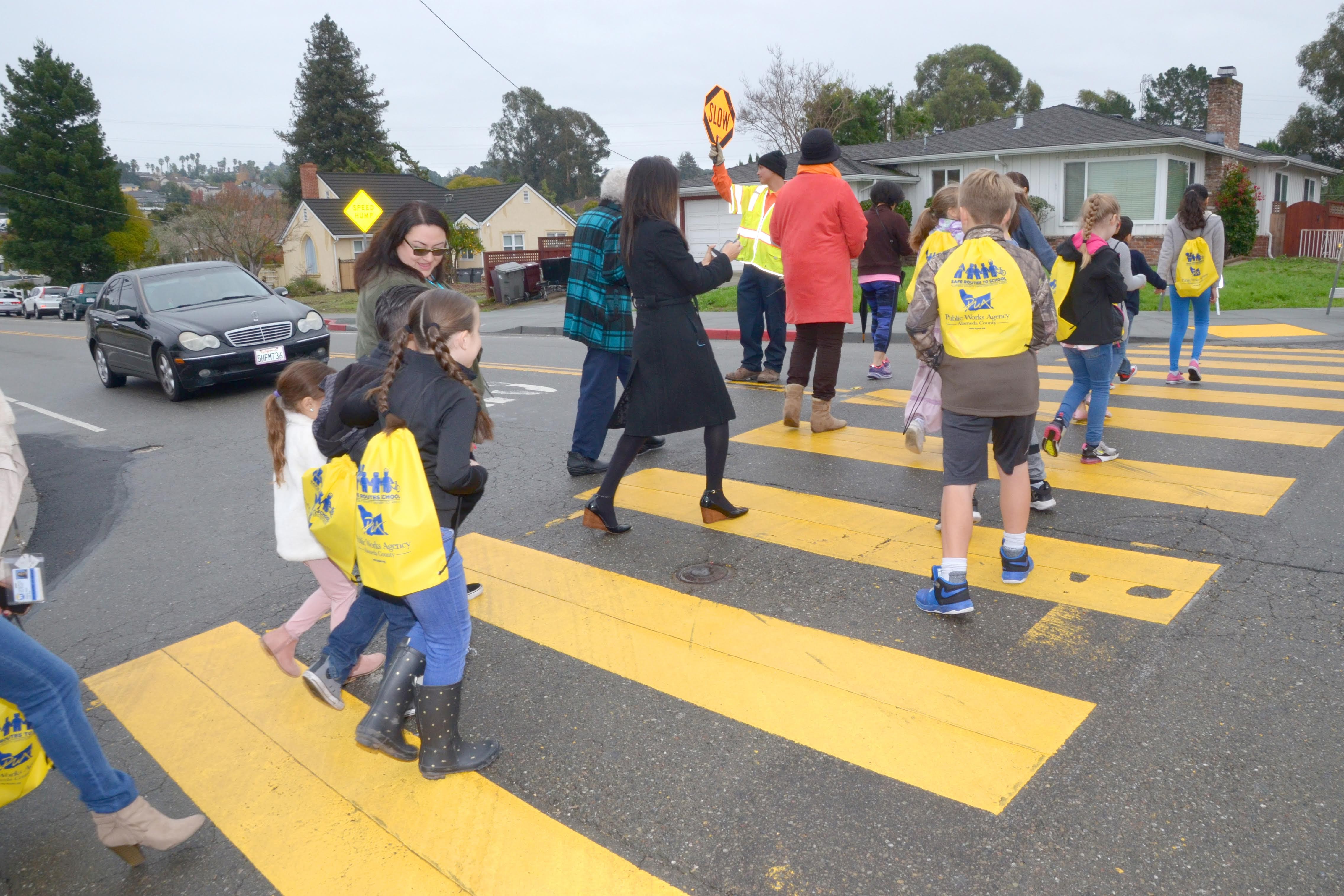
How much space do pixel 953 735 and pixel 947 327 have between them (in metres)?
1.70

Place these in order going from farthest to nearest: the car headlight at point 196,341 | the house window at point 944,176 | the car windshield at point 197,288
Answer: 1. the house window at point 944,176
2. the car windshield at point 197,288
3. the car headlight at point 196,341

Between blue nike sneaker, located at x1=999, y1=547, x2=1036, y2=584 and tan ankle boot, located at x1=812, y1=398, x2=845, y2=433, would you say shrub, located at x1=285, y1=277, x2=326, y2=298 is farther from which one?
blue nike sneaker, located at x1=999, y1=547, x2=1036, y2=584

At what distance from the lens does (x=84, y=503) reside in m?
6.93

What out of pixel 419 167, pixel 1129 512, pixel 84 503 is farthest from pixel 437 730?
pixel 419 167

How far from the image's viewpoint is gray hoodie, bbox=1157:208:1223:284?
8.30 m

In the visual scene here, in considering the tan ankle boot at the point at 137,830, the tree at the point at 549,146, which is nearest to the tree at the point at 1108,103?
the tree at the point at 549,146

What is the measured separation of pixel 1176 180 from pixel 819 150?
26462 millimetres

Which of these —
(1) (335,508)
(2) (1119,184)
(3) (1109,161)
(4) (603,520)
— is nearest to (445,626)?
(1) (335,508)

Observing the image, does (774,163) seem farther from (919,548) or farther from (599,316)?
(919,548)

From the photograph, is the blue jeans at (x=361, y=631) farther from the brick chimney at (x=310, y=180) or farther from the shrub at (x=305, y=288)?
the brick chimney at (x=310, y=180)

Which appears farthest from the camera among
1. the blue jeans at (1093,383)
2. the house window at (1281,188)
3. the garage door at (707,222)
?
the garage door at (707,222)

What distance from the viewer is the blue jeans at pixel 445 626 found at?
116 inches

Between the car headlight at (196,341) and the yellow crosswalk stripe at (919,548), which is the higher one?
the car headlight at (196,341)

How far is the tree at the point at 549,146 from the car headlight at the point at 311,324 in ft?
278
